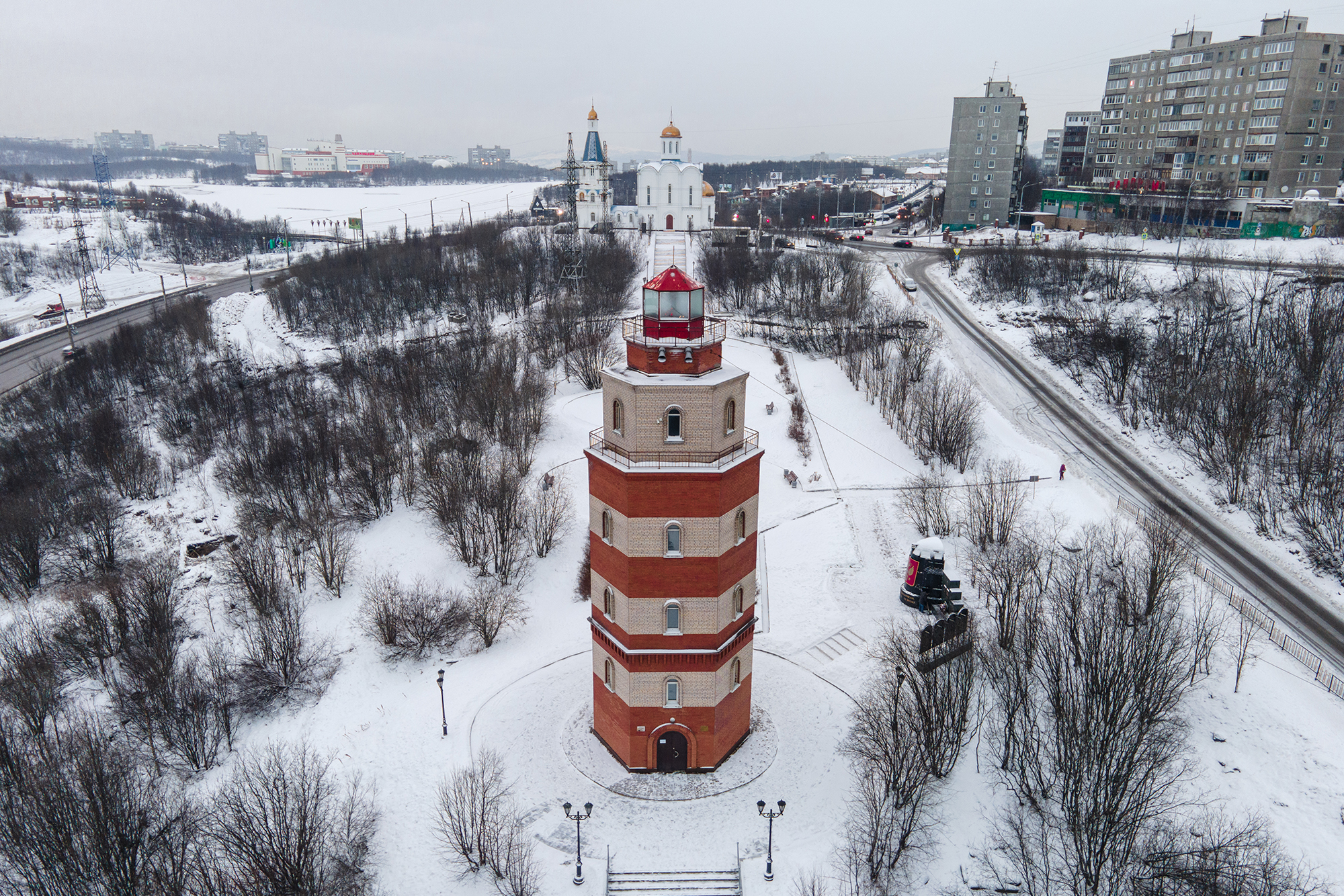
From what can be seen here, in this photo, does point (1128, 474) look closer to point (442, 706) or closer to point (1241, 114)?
point (442, 706)

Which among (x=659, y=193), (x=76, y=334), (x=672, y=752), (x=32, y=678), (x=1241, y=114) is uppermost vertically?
(x=1241, y=114)

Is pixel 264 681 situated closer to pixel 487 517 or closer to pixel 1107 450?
pixel 487 517

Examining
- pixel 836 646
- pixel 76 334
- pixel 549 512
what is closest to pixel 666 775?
pixel 836 646

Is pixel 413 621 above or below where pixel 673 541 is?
below

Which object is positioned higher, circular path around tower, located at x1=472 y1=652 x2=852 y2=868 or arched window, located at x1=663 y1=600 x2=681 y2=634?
arched window, located at x1=663 y1=600 x2=681 y2=634

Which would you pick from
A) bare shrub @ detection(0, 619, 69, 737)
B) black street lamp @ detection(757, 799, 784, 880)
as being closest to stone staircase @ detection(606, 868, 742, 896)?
black street lamp @ detection(757, 799, 784, 880)

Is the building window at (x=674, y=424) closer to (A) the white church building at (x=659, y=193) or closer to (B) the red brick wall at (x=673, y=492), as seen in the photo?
(B) the red brick wall at (x=673, y=492)

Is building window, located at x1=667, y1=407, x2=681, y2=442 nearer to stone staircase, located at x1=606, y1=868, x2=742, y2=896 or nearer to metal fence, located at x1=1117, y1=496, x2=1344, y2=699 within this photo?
stone staircase, located at x1=606, y1=868, x2=742, y2=896
